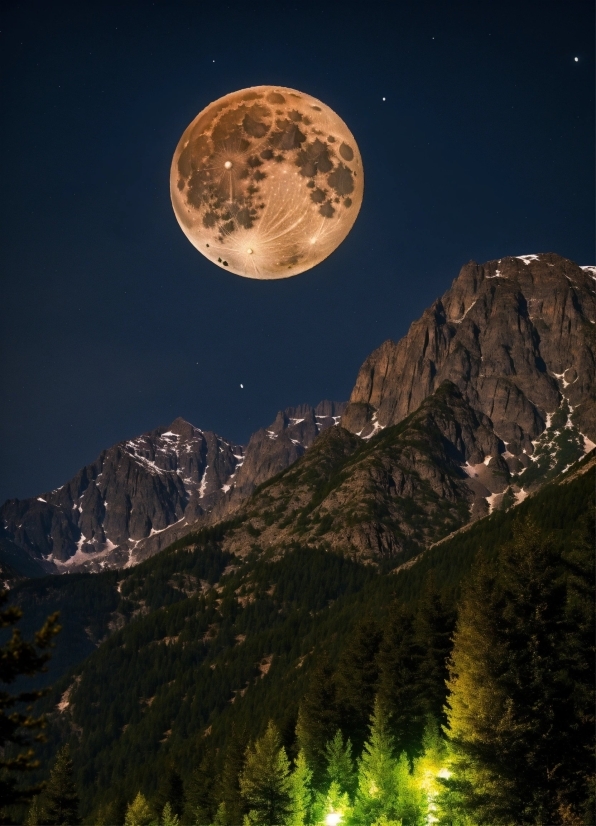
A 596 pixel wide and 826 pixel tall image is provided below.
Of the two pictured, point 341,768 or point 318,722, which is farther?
point 318,722

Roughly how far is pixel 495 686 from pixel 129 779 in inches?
5450

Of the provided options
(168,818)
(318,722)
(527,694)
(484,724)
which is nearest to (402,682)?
(318,722)

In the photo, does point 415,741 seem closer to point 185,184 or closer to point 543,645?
point 543,645

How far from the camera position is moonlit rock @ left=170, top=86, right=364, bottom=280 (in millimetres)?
26422

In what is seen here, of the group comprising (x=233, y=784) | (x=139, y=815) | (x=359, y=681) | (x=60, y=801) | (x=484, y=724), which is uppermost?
(x=359, y=681)

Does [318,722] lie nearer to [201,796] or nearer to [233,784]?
[233,784]

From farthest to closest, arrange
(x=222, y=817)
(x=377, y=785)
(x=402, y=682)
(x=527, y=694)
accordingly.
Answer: (x=222, y=817) < (x=402, y=682) < (x=377, y=785) < (x=527, y=694)

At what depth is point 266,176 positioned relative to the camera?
2639 cm

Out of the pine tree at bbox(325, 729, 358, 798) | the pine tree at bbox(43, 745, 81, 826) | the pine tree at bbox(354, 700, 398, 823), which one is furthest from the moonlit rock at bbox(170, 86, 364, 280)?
the pine tree at bbox(43, 745, 81, 826)

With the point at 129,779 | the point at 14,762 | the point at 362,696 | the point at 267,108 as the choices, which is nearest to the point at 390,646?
the point at 362,696

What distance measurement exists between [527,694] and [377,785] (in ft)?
54.1

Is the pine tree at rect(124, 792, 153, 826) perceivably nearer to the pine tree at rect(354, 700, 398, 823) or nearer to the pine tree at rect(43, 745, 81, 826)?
the pine tree at rect(43, 745, 81, 826)

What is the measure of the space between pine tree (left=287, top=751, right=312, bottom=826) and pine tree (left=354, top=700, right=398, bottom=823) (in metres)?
4.68

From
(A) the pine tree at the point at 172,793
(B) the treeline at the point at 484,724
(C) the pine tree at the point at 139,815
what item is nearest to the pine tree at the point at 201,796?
(A) the pine tree at the point at 172,793
